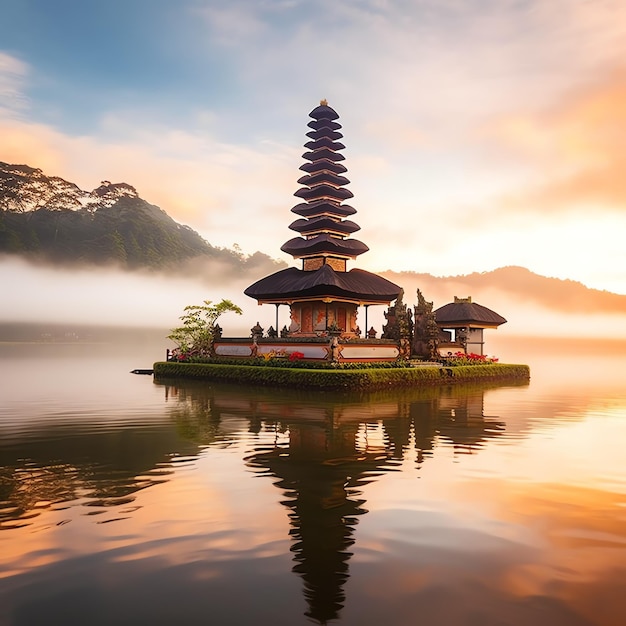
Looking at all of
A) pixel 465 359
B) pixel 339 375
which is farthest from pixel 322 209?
pixel 339 375

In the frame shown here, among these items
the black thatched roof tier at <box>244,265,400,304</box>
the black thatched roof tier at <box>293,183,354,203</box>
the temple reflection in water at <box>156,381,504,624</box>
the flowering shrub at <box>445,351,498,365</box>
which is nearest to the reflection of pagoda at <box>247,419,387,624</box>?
the temple reflection in water at <box>156,381,504,624</box>

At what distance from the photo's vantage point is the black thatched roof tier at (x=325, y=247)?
43562 mm

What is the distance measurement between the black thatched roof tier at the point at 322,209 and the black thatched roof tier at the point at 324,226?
0.50 m

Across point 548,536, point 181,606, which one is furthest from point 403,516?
point 181,606

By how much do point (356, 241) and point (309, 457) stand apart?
3516 centimetres

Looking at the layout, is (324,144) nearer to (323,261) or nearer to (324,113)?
(324,113)

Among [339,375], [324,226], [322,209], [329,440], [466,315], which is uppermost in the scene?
[322,209]

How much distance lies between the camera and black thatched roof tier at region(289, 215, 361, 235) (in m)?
44.8

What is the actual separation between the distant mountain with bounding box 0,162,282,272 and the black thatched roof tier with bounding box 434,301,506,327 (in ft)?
395

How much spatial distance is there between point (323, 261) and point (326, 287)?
591cm

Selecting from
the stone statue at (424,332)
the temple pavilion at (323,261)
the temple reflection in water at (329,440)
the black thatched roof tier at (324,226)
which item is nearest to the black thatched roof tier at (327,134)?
the temple pavilion at (323,261)

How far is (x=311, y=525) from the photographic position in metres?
8.09

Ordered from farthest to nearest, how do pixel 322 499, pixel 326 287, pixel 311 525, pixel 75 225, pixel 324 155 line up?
1. pixel 75 225
2. pixel 324 155
3. pixel 326 287
4. pixel 322 499
5. pixel 311 525

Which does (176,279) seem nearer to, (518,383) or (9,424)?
(518,383)
